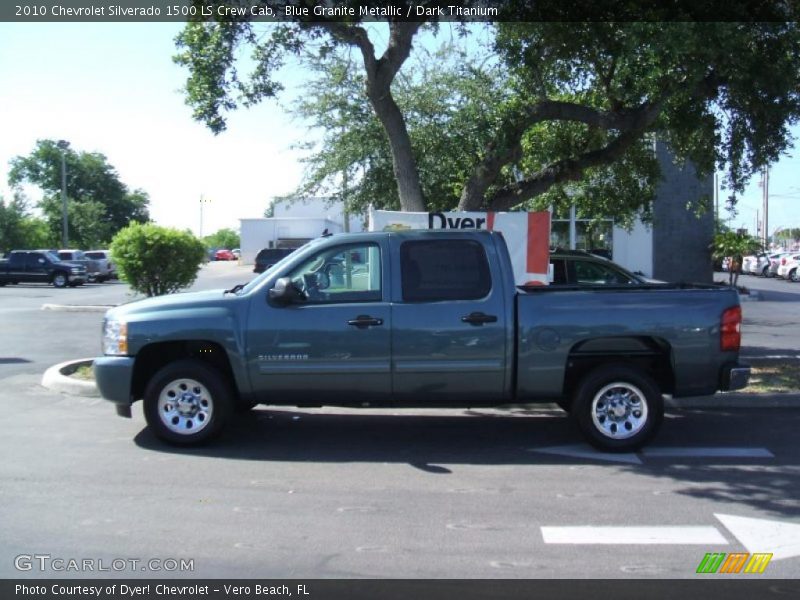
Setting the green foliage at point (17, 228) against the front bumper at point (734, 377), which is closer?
the front bumper at point (734, 377)

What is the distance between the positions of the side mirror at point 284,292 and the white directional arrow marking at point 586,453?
263 cm

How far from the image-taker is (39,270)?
36031 mm

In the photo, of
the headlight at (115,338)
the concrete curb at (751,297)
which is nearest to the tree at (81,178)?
the concrete curb at (751,297)

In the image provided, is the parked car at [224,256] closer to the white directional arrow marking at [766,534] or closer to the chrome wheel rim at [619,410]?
the chrome wheel rim at [619,410]

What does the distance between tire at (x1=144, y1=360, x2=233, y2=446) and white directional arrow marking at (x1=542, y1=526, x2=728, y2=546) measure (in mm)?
3271

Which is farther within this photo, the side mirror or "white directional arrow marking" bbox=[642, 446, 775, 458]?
"white directional arrow marking" bbox=[642, 446, 775, 458]

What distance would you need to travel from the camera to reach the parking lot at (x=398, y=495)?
15.6ft

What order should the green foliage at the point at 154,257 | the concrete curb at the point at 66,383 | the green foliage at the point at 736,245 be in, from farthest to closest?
the green foliage at the point at 736,245
the green foliage at the point at 154,257
the concrete curb at the point at 66,383

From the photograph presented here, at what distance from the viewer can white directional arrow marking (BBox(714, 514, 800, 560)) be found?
489cm

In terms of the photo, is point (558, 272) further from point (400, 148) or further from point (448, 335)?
point (448, 335)

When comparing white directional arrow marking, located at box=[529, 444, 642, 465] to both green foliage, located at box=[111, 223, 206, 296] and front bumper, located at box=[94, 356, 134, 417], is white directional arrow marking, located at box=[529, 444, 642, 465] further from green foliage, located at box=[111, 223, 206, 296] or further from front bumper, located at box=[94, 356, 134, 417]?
green foliage, located at box=[111, 223, 206, 296]

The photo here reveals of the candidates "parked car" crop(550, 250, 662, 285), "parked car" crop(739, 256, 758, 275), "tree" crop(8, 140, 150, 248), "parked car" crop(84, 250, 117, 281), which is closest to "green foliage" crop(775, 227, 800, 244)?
"parked car" crop(739, 256, 758, 275)

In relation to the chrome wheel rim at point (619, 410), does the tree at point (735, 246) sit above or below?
above
